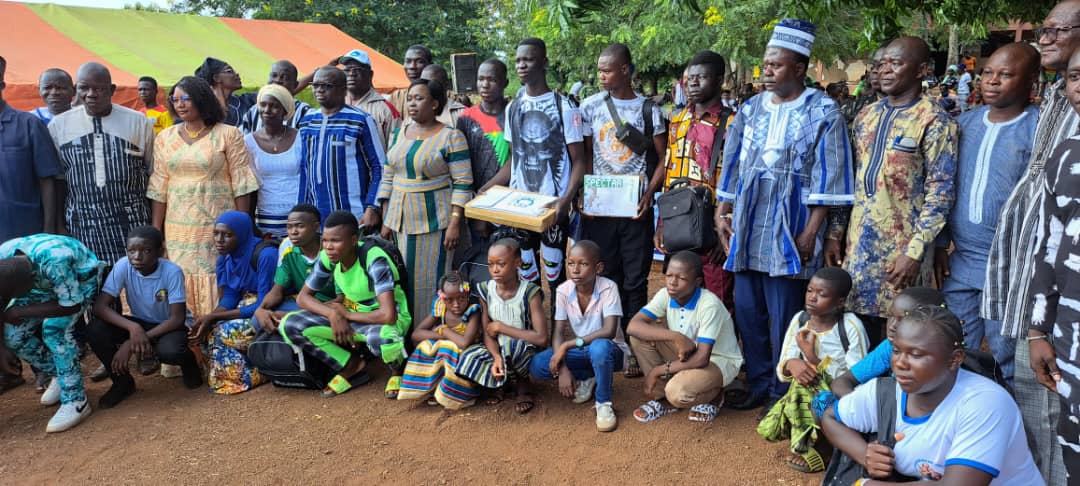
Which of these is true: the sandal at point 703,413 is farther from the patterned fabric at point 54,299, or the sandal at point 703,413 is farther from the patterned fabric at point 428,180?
the patterned fabric at point 54,299

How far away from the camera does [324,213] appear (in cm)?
514

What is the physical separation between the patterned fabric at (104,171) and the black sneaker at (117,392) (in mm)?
886

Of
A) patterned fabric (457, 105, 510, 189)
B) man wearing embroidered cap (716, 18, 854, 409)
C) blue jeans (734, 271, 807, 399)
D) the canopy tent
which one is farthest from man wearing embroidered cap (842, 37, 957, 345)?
the canopy tent

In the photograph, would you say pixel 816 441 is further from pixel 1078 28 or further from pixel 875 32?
pixel 875 32

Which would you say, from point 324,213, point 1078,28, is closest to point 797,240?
point 1078,28

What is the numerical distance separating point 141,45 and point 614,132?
11042 millimetres

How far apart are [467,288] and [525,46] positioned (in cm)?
153

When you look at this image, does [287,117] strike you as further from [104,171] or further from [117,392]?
[117,392]

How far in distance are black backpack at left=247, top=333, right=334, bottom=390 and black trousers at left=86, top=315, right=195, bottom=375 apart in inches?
15.3

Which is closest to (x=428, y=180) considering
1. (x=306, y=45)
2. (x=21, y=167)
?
(x=21, y=167)

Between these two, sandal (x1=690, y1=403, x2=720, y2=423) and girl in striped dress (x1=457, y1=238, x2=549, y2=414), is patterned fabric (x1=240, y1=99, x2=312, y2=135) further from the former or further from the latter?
sandal (x1=690, y1=403, x2=720, y2=423)

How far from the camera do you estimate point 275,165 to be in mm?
5156

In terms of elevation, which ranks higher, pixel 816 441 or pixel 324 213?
pixel 324 213

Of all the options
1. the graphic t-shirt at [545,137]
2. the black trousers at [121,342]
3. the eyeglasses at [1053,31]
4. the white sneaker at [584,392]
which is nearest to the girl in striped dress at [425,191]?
the graphic t-shirt at [545,137]
